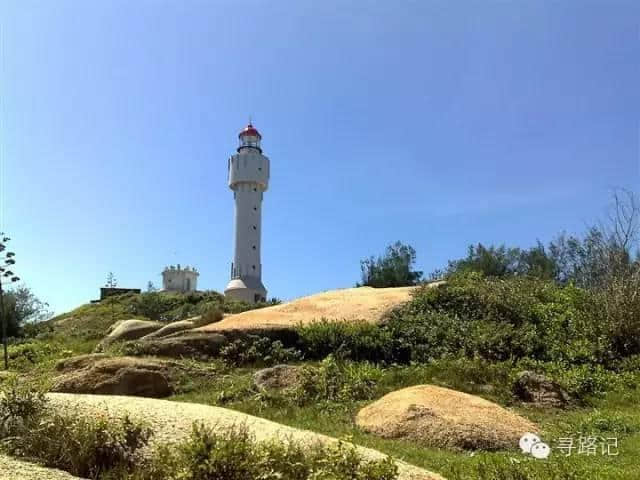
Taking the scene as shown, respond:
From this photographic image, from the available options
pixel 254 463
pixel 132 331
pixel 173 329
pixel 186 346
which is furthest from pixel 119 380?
pixel 132 331

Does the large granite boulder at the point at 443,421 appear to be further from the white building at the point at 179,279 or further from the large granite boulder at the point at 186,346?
the white building at the point at 179,279

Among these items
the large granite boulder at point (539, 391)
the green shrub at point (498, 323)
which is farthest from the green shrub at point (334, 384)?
the large granite boulder at point (539, 391)

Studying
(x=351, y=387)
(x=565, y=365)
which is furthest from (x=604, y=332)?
(x=351, y=387)

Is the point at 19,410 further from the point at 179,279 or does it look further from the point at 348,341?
the point at 179,279

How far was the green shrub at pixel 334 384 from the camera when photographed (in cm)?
819

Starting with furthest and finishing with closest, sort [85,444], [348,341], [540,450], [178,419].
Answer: [348,341] < [540,450] < [178,419] < [85,444]

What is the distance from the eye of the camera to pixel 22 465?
4062 millimetres

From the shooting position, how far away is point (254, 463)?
3516mm

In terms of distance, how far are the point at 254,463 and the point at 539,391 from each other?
633 cm

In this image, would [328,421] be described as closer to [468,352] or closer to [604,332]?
[468,352]

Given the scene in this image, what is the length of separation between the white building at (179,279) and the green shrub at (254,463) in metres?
50.8

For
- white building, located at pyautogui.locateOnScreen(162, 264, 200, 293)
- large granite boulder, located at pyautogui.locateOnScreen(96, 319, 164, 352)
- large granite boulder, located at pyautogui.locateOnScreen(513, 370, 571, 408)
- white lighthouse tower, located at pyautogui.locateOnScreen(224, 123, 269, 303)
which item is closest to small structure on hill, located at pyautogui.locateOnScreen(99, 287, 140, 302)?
white building, located at pyautogui.locateOnScreen(162, 264, 200, 293)

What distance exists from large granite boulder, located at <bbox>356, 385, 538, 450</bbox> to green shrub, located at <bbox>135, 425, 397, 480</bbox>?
242cm

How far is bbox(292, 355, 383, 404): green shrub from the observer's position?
26.9 ft
